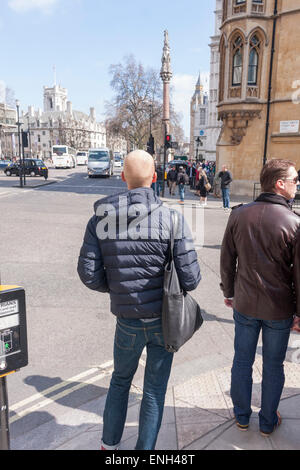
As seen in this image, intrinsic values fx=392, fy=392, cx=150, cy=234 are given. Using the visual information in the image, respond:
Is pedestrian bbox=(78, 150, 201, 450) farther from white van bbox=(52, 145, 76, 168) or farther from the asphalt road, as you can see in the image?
white van bbox=(52, 145, 76, 168)

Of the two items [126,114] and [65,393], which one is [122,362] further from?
[126,114]

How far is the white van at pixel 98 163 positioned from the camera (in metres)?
36.0

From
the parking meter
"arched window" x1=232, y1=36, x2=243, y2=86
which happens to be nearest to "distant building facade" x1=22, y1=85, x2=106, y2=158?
"arched window" x1=232, y1=36, x2=243, y2=86

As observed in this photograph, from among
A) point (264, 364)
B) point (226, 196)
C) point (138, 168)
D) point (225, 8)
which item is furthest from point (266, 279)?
point (225, 8)

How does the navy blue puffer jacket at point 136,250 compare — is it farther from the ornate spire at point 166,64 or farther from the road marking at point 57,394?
the ornate spire at point 166,64

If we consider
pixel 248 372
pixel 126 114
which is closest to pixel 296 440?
pixel 248 372

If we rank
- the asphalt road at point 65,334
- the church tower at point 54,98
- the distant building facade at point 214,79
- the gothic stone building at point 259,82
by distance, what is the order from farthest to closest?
the church tower at point 54,98 → the distant building facade at point 214,79 → the gothic stone building at point 259,82 → the asphalt road at point 65,334

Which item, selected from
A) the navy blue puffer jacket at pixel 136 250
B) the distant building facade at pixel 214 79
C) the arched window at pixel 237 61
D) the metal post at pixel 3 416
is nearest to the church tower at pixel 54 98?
the distant building facade at pixel 214 79

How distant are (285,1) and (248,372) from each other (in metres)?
20.2

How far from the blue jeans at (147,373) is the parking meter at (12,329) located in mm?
592

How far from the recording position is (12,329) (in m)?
1.99

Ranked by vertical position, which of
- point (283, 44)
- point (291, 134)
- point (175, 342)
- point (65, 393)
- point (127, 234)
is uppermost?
point (283, 44)

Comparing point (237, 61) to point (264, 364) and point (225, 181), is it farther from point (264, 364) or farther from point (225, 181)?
point (264, 364)

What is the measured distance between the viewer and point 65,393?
3344 millimetres
